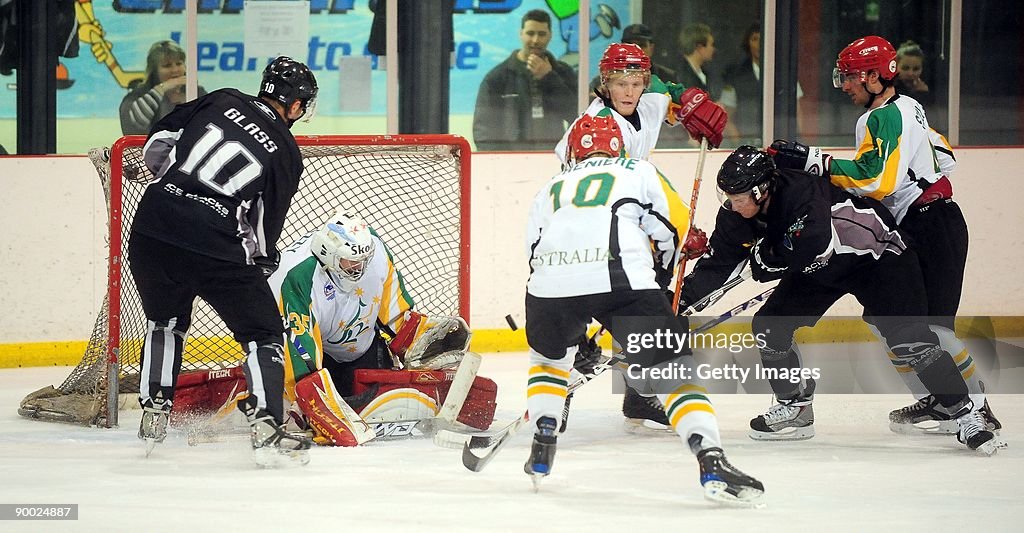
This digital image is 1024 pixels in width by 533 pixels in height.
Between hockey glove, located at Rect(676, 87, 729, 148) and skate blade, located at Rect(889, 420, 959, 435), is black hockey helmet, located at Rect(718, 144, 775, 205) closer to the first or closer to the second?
hockey glove, located at Rect(676, 87, 729, 148)

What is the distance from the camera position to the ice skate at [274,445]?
3393 millimetres

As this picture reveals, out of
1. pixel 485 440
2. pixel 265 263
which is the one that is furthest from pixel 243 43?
pixel 485 440

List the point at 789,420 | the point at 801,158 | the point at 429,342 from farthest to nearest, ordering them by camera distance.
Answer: the point at 429,342
the point at 789,420
the point at 801,158

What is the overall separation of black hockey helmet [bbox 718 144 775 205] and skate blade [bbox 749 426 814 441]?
75cm

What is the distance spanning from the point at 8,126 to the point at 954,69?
4.47m

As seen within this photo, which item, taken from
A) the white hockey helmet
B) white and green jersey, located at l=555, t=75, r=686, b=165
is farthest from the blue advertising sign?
the white hockey helmet

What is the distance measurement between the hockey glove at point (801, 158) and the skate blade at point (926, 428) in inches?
33.6

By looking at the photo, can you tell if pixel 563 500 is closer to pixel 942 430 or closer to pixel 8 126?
pixel 942 430

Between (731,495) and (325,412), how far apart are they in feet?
4.40

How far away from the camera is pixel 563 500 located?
3045mm

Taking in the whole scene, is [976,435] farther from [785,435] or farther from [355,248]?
[355,248]

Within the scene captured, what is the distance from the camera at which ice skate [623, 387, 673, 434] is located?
13.4 feet

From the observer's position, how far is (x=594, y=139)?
315 centimetres

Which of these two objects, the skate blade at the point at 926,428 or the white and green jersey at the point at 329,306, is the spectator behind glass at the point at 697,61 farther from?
the white and green jersey at the point at 329,306
